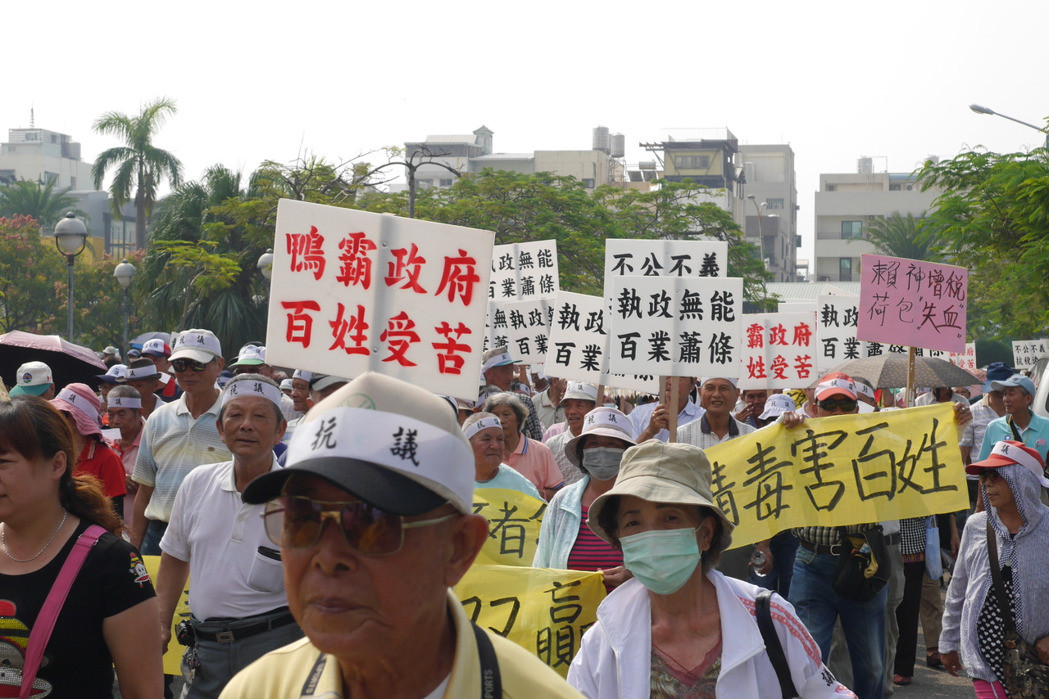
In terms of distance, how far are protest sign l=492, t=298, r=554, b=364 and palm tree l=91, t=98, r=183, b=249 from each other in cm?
4063

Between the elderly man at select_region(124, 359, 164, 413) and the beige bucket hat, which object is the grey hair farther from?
the beige bucket hat

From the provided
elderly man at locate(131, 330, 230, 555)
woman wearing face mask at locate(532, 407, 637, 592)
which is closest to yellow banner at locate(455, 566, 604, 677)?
woman wearing face mask at locate(532, 407, 637, 592)

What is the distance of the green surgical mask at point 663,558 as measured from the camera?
353cm

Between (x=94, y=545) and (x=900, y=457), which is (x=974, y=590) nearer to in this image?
(x=900, y=457)

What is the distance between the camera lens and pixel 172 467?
643 centimetres

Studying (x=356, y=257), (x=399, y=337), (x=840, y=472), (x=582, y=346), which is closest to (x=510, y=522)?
(x=399, y=337)

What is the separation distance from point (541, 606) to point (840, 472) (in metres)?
2.49

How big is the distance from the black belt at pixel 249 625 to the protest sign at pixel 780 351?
872cm

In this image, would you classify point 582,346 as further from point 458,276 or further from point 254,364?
point 458,276

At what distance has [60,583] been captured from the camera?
3348 mm

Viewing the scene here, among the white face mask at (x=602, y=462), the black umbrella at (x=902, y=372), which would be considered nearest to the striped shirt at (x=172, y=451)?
the white face mask at (x=602, y=462)

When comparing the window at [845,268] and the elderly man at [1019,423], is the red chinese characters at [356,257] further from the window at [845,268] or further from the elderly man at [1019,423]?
the window at [845,268]

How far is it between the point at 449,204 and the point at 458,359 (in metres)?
28.9

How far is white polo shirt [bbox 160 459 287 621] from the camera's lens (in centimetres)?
464
